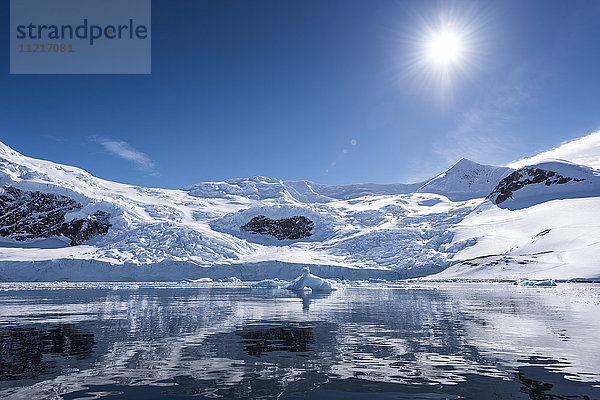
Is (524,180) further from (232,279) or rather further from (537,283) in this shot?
(232,279)

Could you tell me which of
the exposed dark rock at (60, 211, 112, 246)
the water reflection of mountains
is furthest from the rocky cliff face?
the water reflection of mountains

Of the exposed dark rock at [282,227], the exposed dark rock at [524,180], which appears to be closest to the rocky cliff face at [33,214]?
the exposed dark rock at [282,227]

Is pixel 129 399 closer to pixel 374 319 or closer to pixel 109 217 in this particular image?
pixel 374 319

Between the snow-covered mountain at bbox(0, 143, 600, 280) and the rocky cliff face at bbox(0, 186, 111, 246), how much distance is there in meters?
0.29

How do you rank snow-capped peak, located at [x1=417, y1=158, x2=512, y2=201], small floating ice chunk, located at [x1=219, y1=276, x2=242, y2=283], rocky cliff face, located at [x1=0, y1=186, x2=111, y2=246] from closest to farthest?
small floating ice chunk, located at [x1=219, y1=276, x2=242, y2=283] < rocky cliff face, located at [x1=0, y1=186, x2=111, y2=246] < snow-capped peak, located at [x1=417, y1=158, x2=512, y2=201]

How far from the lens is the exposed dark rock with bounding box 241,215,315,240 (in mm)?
123500

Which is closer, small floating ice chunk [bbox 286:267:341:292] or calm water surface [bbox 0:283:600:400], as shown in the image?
calm water surface [bbox 0:283:600:400]

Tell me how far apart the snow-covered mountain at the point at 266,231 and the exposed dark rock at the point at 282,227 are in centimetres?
33

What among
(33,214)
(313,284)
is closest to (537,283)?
(313,284)

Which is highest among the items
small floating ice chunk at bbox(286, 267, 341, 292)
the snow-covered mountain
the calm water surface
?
the snow-covered mountain

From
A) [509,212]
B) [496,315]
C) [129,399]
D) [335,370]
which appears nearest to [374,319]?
[496,315]

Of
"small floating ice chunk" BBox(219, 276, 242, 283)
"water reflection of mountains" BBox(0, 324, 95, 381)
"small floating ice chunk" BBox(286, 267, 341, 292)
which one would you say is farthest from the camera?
"small floating ice chunk" BBox(219, 276, 242, 283)

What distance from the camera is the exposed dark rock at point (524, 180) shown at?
128m

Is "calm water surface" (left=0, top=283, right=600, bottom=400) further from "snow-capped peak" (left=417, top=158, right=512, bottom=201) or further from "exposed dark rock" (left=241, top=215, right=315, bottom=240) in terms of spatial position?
"snow-capped peak" (left=417, top=158, right=512, bottom=201)
